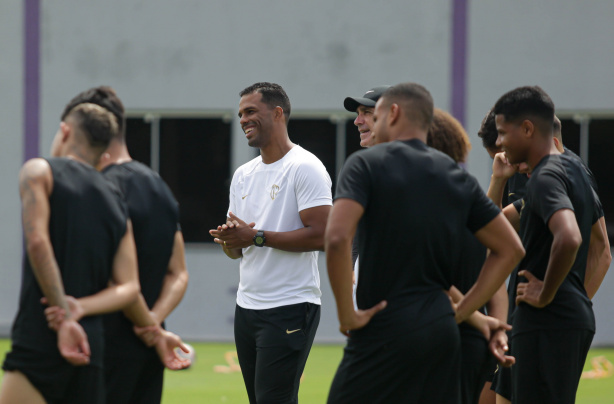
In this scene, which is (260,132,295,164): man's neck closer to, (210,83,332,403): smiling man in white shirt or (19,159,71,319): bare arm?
(210,83,332,403): smiling man in white shirt

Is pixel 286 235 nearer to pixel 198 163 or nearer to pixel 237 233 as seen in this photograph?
pixel 237 233

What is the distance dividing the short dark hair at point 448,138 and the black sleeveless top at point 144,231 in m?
Result: 1.25

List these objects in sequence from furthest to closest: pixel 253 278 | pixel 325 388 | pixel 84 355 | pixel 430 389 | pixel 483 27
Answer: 1. pixel 483 27
2. pixel 325 388
3. pixel 253 278
4. pixel 430 389
5. pixel 84 355

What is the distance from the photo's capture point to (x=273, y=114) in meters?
5.37

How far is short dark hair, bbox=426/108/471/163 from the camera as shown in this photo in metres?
3.98

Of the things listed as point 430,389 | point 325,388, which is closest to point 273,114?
point 430,389

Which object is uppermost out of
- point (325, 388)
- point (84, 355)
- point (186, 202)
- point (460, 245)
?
point (460, 245)

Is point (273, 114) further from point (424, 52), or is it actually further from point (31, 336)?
point (424, 52)

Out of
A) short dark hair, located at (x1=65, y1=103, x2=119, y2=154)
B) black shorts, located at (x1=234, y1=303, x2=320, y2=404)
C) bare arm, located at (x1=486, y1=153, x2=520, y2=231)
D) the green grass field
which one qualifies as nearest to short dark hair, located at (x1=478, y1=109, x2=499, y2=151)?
bare arm, located at (x1=486, y1=153, x2=520, y2=231)

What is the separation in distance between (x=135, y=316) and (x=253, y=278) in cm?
149

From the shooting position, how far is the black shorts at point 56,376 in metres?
Answer: 3.32

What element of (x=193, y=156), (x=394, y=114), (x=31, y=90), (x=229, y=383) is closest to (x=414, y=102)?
(x=394, y=114)

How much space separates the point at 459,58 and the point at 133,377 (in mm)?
8241

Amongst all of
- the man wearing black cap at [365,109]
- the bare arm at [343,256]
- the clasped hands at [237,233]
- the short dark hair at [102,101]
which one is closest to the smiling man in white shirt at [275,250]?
the clasped hands at [237,233]
